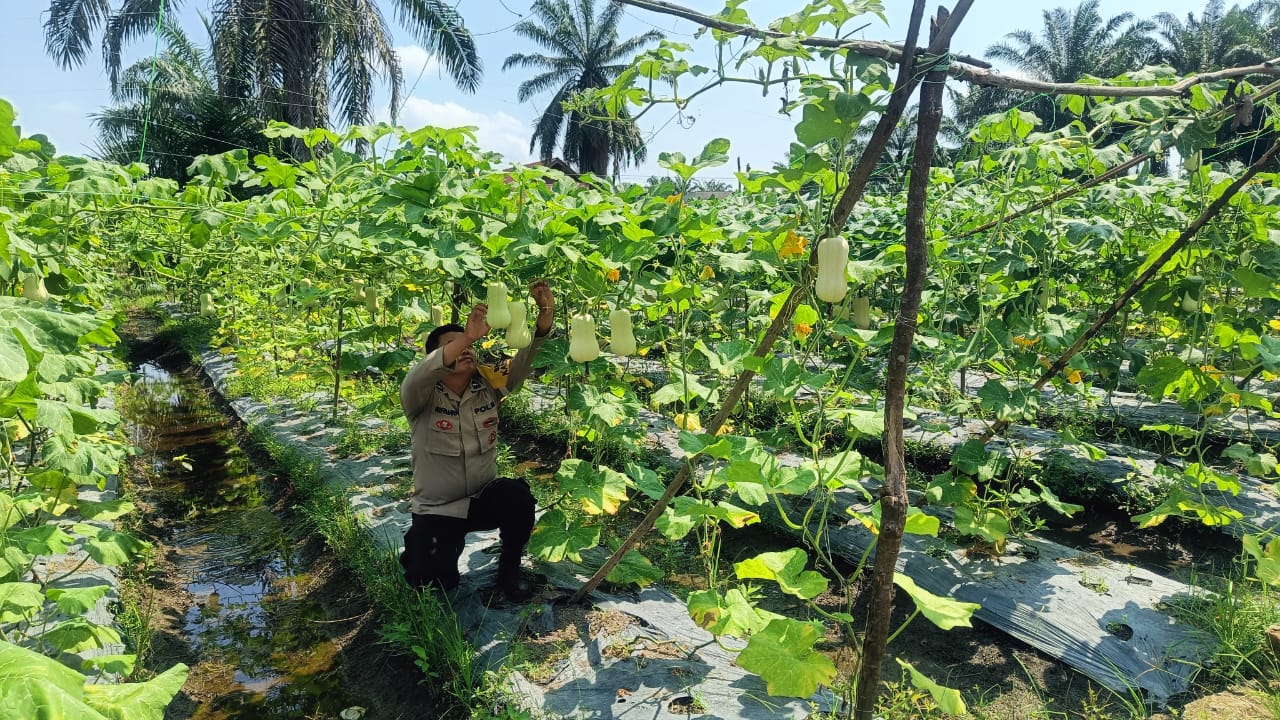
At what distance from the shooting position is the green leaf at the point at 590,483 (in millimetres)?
2748

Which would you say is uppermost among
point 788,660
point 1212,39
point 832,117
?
point 1212,39

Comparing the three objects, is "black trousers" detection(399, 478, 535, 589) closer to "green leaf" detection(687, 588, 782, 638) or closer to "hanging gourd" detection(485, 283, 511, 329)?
"hanging gourd" detection(485, 283, 511, 329)

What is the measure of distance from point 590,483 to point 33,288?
2133 mm

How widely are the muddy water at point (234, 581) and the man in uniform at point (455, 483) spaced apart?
2.07ft

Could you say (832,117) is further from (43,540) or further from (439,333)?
(43,540)

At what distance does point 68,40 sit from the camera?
632 inches

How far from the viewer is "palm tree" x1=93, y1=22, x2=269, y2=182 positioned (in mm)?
14977

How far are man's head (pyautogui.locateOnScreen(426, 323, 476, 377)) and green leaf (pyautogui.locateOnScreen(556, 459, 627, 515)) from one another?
1.72 feet

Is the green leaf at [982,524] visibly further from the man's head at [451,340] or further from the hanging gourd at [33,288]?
the hanging gourd at [33,288]

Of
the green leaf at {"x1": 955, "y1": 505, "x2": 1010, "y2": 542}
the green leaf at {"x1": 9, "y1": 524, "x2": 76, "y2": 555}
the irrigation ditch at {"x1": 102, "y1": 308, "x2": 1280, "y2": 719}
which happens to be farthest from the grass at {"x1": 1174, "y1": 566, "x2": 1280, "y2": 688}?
the green leaf at {"x1": 9, "y1": 524, "x2": 76, "y2": 555}

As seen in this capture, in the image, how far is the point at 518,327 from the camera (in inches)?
104

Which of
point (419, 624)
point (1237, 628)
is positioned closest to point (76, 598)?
point (419, 624)

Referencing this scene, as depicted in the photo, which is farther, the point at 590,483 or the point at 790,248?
the point at 590,483

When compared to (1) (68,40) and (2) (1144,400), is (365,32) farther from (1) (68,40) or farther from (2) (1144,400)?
(2) (1144,400)
